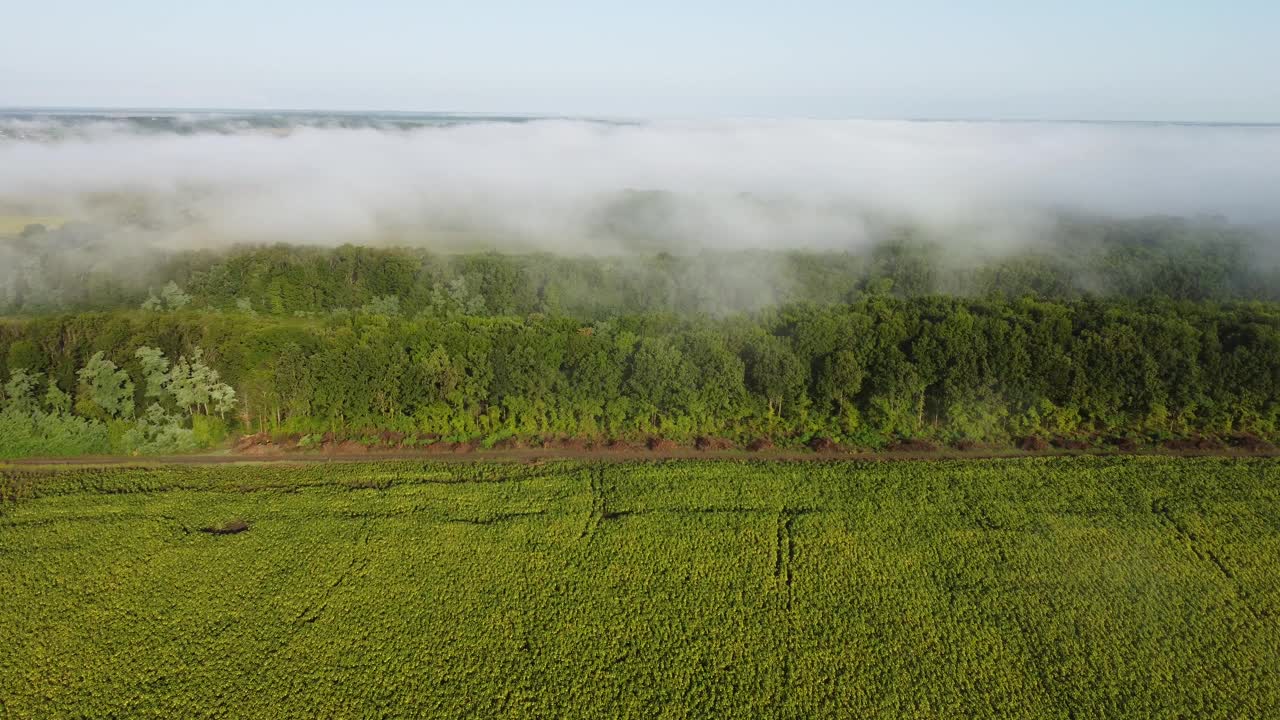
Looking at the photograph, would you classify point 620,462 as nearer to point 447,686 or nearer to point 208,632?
point 447,686

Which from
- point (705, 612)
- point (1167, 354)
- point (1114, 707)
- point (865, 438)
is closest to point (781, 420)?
point (865, 438)

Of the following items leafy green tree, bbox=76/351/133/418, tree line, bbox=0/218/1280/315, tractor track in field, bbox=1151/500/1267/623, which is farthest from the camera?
tree line, bbox=0/218/1280/315

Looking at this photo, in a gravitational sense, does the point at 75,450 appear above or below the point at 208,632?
above

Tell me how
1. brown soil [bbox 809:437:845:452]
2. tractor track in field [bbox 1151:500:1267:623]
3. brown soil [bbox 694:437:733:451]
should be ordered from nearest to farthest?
tractor track in field [bbox 1151:500:1267:623]
brown soil [bbox 809:437:845:452]
brown soil [bbox 694:437:733:451]

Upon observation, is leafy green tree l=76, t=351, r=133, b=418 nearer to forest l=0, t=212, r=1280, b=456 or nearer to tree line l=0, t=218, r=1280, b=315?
forest l=0, t=212, r=1280, b=456

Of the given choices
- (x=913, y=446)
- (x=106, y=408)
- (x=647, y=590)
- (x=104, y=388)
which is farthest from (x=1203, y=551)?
(x=106, y=408)

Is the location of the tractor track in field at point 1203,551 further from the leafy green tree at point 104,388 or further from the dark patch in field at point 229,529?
the leafy green tree at point 104,388

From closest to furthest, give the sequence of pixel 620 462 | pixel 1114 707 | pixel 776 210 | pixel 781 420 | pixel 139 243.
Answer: pixel 1114 707 → pixel 620 462 → pixel 781 420 → pixel 139 243 → pixel 776 210

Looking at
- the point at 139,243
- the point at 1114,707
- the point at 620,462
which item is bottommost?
the point at 1114,707

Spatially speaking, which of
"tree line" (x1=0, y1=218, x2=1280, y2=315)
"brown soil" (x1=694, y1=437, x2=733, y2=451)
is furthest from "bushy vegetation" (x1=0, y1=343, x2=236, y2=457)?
"brown soil" (x1=694, y1=437, x2=733, y2=451)

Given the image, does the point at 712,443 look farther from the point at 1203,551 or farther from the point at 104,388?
the point at 104,388
